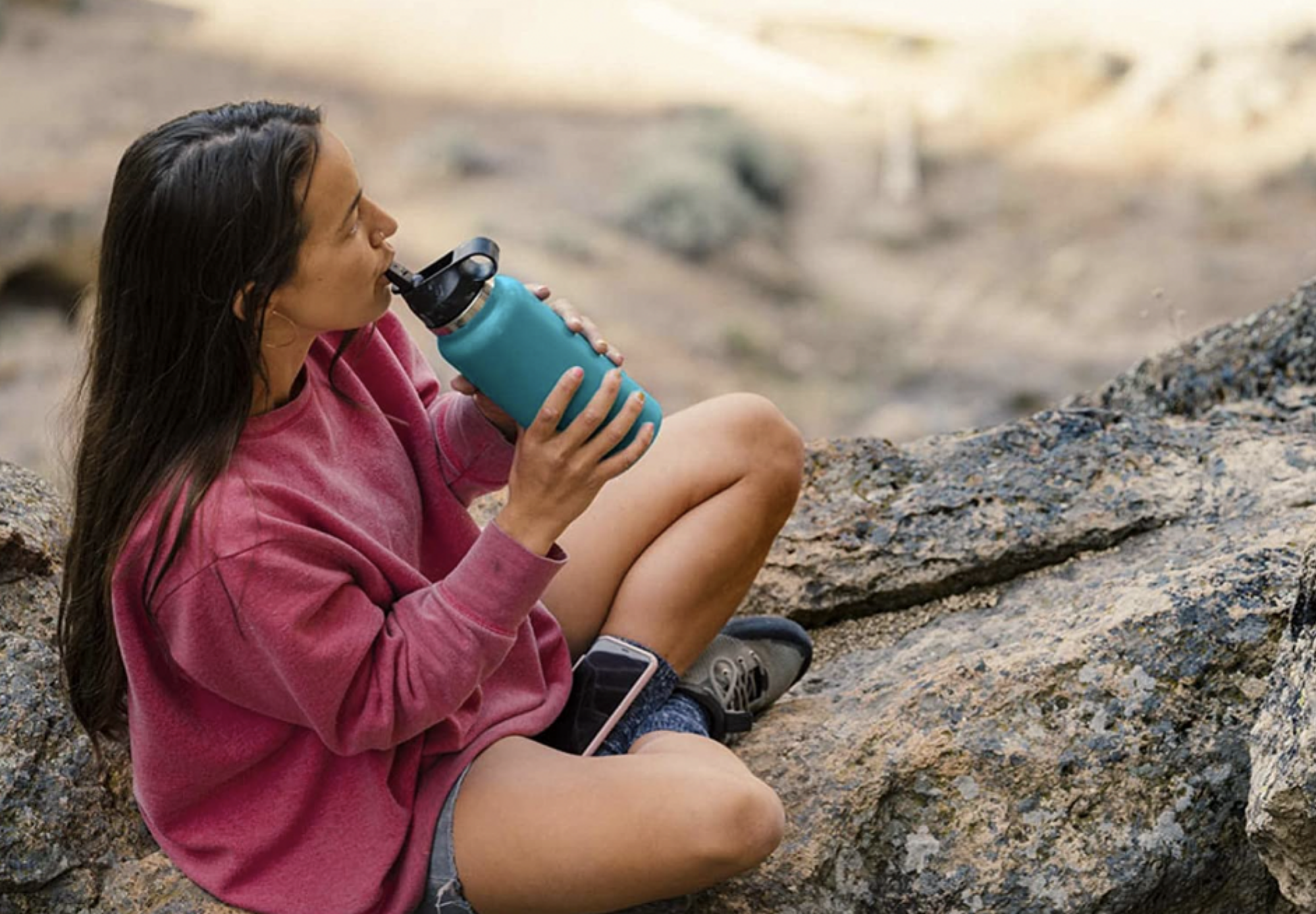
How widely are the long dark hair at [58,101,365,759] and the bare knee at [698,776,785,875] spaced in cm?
73

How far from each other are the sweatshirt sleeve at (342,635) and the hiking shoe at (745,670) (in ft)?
1.72

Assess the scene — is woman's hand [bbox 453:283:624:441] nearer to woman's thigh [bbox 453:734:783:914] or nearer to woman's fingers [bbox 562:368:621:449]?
woman's fingers [bbox 562:368:621:449]

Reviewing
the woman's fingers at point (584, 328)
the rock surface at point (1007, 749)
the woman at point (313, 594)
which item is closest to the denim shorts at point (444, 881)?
the woman at point (313, 594)

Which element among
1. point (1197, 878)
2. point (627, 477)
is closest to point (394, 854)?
point (627, 477)

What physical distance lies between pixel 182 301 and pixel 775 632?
3.64 feet

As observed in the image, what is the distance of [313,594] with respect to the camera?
5.77 ft

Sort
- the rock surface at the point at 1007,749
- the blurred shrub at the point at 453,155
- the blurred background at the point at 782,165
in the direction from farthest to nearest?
the blurred shrub at the point at 453,155 < the blurred background at the point at 782,165 < the rock surface at the point at 1007,749

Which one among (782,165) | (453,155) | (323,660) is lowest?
(453,155)

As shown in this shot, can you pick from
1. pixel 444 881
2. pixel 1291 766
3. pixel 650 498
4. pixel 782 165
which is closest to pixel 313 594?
pixel 444 881

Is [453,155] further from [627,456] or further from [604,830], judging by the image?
[604,830]

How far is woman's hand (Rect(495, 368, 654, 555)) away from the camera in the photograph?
184 cm

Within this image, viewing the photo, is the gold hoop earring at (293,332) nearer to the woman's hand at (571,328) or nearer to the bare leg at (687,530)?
the woman's hand at (571,328)

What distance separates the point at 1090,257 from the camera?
1174 centimetres

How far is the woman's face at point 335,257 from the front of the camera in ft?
5.87
